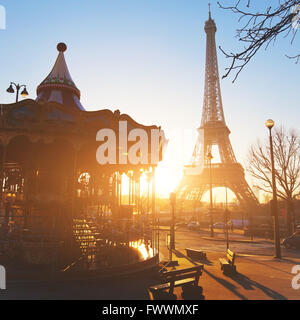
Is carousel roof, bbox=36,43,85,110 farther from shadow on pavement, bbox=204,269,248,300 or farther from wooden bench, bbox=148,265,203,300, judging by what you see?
shadow on pavement, bbox=204,269,248,300

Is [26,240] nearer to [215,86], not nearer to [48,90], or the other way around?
[48,90]

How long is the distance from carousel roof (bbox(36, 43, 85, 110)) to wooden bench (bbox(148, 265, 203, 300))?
969 centimetres

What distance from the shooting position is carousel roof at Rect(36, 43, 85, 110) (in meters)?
13.9

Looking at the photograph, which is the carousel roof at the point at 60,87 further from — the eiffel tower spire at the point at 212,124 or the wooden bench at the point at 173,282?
the eiffel tower spire at the point at 212,124

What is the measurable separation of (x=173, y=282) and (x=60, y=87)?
11151 mm

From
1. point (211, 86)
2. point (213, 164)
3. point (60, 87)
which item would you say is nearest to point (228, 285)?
point (60, 87)

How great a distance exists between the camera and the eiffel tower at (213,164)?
2286 inches

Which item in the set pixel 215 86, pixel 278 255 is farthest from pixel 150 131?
pixel 215 86

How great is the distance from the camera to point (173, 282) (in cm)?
696

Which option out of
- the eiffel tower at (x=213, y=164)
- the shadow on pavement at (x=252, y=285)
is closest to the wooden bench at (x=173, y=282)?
the shadow on pavement at (x=252, y=285)

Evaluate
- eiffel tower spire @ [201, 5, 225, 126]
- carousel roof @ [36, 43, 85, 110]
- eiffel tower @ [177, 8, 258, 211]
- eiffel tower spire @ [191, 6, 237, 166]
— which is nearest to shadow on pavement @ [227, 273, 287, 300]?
carousel roof @ [36, 43, 85, 110]

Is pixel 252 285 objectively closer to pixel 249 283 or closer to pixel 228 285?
pixel 249 283

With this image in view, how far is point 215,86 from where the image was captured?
2763 inches

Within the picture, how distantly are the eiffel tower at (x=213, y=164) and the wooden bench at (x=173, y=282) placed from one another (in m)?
49.0
